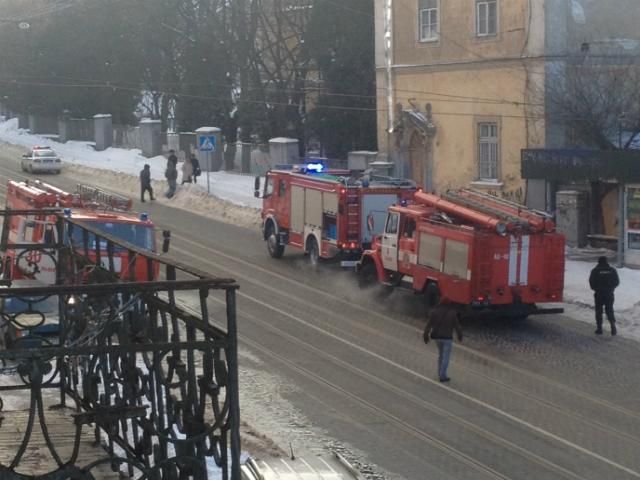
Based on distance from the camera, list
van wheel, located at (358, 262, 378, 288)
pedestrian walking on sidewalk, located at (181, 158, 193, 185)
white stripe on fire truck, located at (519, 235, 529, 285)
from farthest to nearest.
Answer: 1. pedestrian walking on sidewalk, located at (181, 158, 193, 185)
2. van wheel, located at (358, 262, 378, 288)
3. white stripe on fire truck, located at (519, 235, 529, 285)

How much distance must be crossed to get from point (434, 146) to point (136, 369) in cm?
3154

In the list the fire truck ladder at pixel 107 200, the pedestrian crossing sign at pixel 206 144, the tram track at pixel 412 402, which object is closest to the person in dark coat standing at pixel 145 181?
the pedestrian crossing sign at pixel 206 144

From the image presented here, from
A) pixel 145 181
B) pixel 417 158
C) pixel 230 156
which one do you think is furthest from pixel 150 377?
pixel 230 156

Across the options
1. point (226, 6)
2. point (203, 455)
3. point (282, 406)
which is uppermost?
point (226, 6)

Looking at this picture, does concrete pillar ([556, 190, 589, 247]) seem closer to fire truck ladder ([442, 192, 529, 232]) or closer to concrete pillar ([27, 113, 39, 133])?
fire truck ladder ([442, 192, 529, 232])

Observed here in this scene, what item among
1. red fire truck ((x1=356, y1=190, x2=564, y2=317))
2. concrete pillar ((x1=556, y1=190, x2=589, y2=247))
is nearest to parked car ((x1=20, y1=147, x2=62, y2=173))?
concrete pillar ((x1=556, y1=190, x2=589, y2=247))

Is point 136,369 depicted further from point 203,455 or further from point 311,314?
point 311,314

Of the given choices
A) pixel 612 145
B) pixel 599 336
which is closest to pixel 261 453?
pixel 599 336

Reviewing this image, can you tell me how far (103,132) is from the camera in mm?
65188

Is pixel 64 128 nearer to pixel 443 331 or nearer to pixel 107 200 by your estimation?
pixel 107 200

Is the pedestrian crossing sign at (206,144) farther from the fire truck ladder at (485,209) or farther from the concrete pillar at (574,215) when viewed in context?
the fire truck ladder at (485,209)

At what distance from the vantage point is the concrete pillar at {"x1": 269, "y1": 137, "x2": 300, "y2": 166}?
47.2 m

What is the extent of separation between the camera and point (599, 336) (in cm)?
2094

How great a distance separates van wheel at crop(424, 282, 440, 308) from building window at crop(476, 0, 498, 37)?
15006mm
